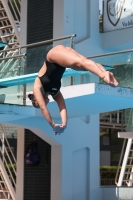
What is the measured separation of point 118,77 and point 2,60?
3345 mm

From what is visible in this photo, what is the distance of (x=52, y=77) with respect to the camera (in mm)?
7367

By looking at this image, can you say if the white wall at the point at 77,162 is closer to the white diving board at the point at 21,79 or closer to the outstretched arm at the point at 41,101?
the white diving board at the point at 21,79

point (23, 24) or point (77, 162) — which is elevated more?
point (23, 24)

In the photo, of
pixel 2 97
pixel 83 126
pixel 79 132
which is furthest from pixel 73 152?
pixel 2 97

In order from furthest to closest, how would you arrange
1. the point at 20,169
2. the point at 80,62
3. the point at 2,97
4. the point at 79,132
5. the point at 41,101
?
the point at 20,169 → the point at 79,132 → the point at 2,97 → the point at 41,101 → the point at 80,62

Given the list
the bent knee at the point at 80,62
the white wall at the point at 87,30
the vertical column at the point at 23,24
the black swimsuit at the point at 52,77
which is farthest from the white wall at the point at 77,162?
the bent knee at the point at 80,62

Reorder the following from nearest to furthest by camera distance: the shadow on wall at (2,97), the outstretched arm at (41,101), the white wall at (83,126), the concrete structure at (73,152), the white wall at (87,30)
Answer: the outstretched arm at (41,101)
the shadow on wall at (2,97)
the concrete structure at (73,152)
the white wall at (83,126)
the white wall at (87,30)

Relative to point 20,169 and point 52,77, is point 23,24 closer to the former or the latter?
point 20,169

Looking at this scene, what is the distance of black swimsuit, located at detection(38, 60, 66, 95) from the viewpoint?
725cm

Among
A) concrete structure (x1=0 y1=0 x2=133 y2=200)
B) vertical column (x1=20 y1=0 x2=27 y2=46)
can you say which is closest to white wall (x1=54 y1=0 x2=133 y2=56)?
concrete structure (x1=0 y1=0 x2=133 y2=200)

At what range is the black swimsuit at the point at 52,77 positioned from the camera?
7254 millimetres

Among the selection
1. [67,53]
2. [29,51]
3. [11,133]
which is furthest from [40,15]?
[67,53]

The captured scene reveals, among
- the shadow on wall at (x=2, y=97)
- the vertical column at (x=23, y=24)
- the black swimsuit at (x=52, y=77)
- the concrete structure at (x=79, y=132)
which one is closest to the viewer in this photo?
the black swimsuit at (x=52, y=77)

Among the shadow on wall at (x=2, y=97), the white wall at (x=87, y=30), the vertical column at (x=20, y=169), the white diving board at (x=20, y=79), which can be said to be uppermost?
the white wall at (x=87, y=30)
